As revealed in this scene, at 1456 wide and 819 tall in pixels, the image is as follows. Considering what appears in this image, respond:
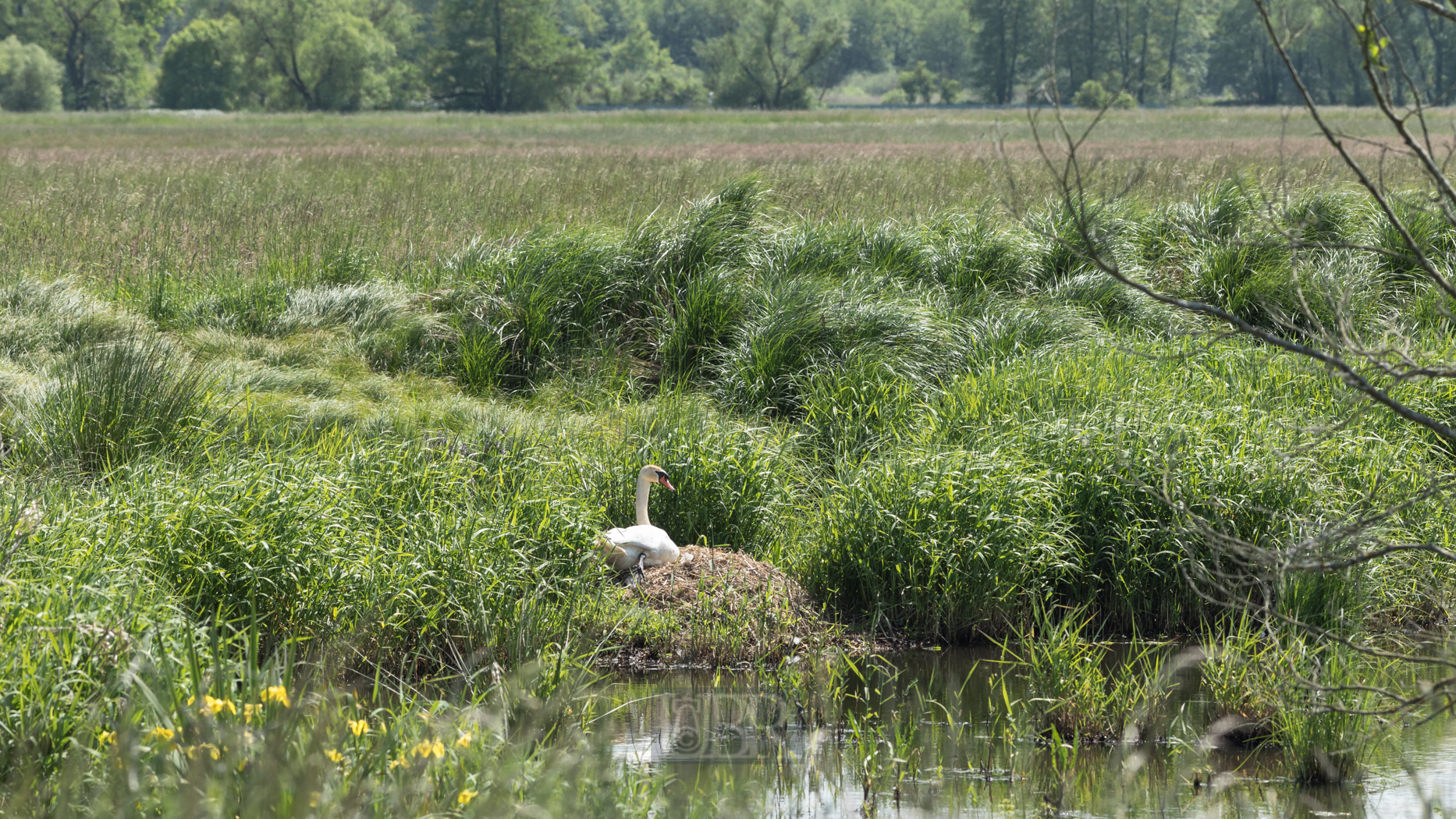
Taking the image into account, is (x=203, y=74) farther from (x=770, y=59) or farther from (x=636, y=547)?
(x=636, y=547)

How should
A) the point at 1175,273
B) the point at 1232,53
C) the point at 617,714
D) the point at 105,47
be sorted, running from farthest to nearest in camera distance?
the point at 1232,53, the point at 105,47, the point at 1175,273, the point at 617,714

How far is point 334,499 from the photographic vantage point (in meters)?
6.32

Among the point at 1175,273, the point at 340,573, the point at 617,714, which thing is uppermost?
the point at 1175,273

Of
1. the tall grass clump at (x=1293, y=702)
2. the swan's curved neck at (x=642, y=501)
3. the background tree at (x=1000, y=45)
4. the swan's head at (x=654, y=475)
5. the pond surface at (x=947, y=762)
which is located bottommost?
the pond surface at (x=947, y=762)

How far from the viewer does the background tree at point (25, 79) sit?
70875 mm

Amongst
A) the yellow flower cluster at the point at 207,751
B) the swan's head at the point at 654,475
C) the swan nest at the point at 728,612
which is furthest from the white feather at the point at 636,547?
the yellow flower cluster at the point at 207,751

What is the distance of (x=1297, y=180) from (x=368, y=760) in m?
14.6

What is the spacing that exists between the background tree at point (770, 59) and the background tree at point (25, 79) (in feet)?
135

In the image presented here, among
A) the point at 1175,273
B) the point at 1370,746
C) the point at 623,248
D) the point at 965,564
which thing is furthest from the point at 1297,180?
the point at 1370,746

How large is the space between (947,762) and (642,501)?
Result: 2.36 metres

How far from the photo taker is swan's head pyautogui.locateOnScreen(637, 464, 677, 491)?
6873 millimetres

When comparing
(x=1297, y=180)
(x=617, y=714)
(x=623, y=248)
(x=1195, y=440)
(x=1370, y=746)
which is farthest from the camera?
(x=1297, y=180)

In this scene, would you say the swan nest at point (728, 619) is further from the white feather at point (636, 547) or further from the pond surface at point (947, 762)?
the pond surface at point (947, 762)

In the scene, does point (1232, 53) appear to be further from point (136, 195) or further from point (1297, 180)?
point (136, 195)
